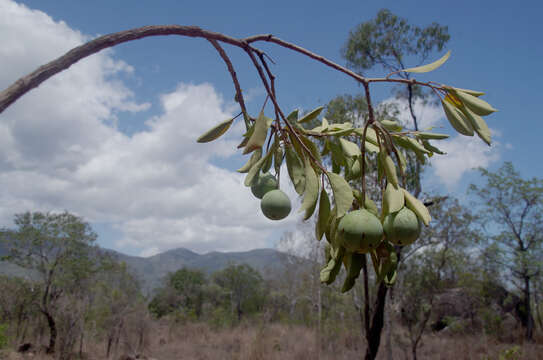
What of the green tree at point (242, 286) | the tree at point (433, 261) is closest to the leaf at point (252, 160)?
the tree at point (433, 261)

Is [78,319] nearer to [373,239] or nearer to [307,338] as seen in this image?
[307,338]

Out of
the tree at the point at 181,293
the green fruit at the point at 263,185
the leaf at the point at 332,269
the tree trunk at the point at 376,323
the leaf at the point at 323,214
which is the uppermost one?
the green fruit at the point at 263,185

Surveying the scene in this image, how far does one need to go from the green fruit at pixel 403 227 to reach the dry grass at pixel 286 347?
895 cm

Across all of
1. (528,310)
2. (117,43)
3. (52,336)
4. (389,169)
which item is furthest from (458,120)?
(528,310)

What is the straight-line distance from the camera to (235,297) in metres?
26.5

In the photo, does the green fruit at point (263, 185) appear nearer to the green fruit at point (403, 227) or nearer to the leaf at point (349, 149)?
the leaf at point (349, 149)

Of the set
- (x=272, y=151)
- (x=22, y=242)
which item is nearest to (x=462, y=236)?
(x=272, y=151)

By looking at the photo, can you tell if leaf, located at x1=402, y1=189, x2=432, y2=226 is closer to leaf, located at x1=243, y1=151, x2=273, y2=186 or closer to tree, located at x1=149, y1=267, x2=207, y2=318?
leaf, located at x1=243, y1=151, x2=273, y2=186

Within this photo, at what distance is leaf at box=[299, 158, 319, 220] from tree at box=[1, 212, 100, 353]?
12.6 meters

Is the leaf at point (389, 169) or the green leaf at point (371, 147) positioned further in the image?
the green leaf at point (371, 147)

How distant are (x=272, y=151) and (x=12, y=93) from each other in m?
0.47

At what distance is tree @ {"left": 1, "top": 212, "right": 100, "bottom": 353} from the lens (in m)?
11.3

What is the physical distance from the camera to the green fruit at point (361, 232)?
0.59 m

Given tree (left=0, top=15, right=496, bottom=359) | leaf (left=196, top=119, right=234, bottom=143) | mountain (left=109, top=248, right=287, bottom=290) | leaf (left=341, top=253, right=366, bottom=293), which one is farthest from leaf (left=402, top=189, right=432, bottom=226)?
mountain (left=109, top=248, right=287, bottom=290)
